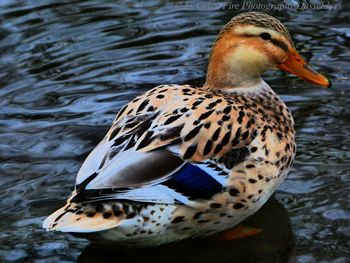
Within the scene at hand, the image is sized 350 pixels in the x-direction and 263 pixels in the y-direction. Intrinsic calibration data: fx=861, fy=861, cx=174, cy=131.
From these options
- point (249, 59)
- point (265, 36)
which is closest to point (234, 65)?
point (249, 59)

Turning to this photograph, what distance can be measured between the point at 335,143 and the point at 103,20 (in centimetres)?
381

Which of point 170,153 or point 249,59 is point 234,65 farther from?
point 170,153

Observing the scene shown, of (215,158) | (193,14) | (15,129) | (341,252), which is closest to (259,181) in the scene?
(215,158)

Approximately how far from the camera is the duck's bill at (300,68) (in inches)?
233

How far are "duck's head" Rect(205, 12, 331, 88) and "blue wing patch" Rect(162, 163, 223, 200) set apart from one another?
0.98 meters

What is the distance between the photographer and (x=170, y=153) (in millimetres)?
4992

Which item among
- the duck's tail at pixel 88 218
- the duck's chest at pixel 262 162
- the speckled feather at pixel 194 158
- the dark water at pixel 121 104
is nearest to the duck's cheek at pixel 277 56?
the duck's chest at pixel 262 162

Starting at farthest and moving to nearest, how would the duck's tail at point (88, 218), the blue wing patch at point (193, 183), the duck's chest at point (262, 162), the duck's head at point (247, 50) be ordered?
the duck's head at point (247, 50)
the duck's chest at point (262, 162)
the blue wing patch at point (193, 183)
the duck's tail at point (88, 218)

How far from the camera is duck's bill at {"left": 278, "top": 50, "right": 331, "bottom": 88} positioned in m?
5.93

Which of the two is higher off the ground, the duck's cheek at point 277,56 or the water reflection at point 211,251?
the duck's cheek at point 277,56

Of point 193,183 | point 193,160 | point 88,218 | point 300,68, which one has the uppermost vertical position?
point 300,68

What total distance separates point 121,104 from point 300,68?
7.05 feet

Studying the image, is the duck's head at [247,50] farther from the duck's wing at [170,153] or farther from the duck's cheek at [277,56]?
the duck's wing at [170,153]

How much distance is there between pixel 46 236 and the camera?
5.64 meters
